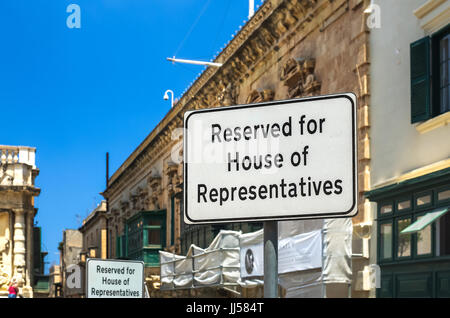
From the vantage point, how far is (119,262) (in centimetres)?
925

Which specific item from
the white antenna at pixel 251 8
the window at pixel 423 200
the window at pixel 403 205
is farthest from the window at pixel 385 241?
the white antenna at pixel 251 8

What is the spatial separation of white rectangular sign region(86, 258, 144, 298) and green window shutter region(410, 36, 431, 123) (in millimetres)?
A: 7770

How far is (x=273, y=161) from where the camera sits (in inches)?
140

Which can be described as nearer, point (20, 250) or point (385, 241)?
point (385, 241)

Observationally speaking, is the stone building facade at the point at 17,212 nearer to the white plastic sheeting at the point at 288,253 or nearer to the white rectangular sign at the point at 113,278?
the white plastic sheeting at the point at 288,253

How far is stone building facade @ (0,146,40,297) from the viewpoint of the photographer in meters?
44.0

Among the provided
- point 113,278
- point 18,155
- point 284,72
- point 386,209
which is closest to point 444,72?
point 386,209

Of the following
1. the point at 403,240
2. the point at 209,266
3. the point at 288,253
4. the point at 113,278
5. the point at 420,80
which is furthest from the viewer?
the point at 209,266

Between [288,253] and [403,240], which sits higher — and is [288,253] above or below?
below

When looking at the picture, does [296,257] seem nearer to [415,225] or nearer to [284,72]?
[415,225]

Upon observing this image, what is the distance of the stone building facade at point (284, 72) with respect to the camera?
1773 cm

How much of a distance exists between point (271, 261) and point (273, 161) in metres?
0.45

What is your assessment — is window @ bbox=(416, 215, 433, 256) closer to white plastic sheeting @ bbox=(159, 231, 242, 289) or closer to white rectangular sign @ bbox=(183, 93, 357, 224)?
white plastic sheeting @ bbox=(159, 231, 242, 289)
